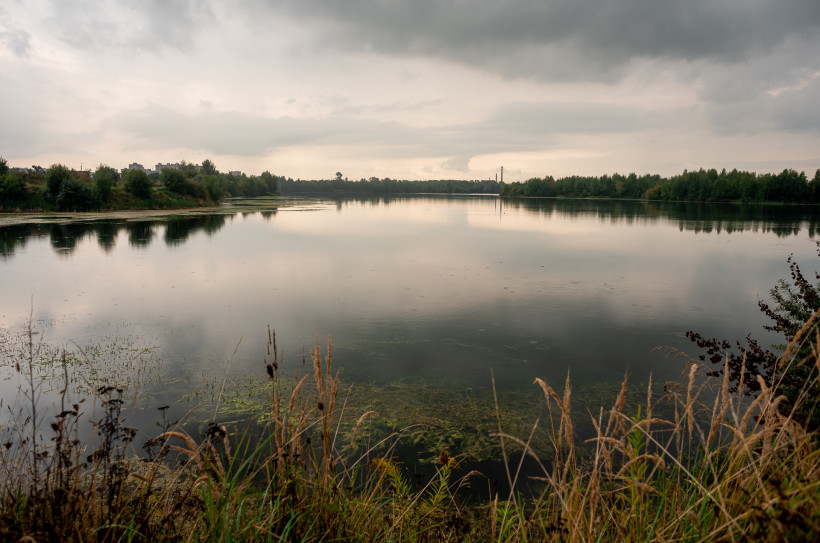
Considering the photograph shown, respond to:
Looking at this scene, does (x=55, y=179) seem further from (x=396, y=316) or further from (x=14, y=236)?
(x=396, y=316)

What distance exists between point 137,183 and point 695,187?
116 m

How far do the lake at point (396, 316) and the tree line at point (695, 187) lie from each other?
8684 centimetres

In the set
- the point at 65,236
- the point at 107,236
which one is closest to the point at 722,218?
the point at 107,236

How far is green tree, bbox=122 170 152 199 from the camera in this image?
55.2 metres

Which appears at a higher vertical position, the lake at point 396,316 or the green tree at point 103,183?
the green tree at point 103,183

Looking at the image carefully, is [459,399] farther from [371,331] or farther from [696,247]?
[696,247]

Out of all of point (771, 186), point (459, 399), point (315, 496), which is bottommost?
point (459, 399)

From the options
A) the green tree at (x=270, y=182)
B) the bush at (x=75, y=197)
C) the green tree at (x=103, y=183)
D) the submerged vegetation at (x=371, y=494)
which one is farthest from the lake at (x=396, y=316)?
the green tree at (x=270, y=182)

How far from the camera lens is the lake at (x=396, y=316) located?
7375mm

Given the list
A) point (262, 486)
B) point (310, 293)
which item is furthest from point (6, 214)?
point (262, 486)

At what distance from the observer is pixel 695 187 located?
104062 mm

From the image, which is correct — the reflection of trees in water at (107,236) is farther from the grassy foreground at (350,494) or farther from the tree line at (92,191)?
the grassy foreground at (350,494)

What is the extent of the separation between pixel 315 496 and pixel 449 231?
106 feet

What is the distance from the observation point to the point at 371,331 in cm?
1050
